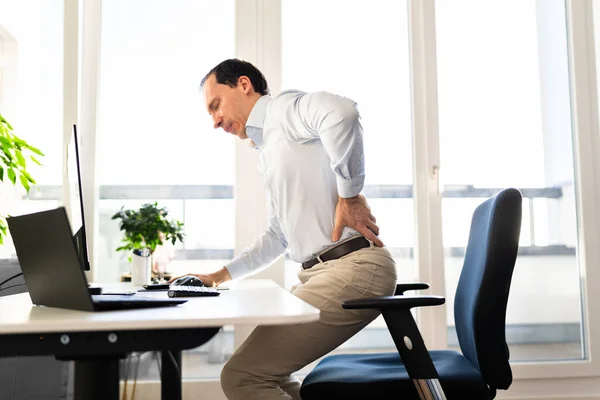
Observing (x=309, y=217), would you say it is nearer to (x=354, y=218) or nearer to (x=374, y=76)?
(x=354, y=218)

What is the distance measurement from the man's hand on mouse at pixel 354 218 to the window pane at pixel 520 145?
140 cm

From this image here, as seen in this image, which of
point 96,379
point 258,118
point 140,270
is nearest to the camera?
point 96,379

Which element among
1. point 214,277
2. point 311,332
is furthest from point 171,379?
point 311,332

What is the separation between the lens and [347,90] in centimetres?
321

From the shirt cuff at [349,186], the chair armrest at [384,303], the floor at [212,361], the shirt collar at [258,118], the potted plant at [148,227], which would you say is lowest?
the floor at [212,361]

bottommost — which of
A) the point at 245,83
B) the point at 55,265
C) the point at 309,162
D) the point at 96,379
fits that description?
the point at 96,379

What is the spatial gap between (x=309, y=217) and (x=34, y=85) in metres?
1.90

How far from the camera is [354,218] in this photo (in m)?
1.81

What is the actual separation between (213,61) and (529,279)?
2.00m

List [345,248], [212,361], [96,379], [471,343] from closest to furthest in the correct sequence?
[96,379] < [471,343] < [345,248] < [212,361]

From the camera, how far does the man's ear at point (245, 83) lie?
83.7 inches

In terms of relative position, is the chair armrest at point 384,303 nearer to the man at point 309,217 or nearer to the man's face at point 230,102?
the man at point 309,217

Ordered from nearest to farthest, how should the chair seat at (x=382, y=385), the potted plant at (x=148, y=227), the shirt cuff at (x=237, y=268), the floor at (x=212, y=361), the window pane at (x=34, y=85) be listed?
the chair seat at (x=382, y=385) < the shirt cuff at (x=237, y=268) < the potted plant at (x=148, y=227) < the floor at (x=212, y=361) < the window pane at (x=34, y=85)

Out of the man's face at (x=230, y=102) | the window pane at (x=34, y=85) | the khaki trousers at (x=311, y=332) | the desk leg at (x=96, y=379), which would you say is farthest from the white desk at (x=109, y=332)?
the window pane at (x=34, y=85)
